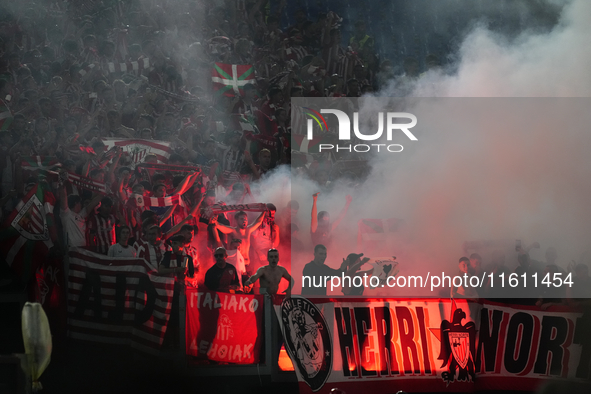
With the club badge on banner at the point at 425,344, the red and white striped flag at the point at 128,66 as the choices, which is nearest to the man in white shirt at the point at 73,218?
the club badge on banner at the point at 425,344

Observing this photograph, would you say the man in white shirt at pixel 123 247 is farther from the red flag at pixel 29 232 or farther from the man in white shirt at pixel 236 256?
the man in white shirt at pixel 236 256

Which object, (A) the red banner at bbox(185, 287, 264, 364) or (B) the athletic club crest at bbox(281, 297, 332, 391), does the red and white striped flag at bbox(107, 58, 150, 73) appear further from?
(B) the athletic club crest at bbox(281, 297, 332, 391)

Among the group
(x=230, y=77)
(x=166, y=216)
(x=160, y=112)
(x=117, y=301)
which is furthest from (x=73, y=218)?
(x=230, y=77)

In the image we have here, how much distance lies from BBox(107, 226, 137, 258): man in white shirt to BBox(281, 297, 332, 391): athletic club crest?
141 cm

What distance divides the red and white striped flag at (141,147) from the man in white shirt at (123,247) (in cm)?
128

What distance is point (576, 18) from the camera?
6.44m

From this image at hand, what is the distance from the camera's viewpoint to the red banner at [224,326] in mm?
3912

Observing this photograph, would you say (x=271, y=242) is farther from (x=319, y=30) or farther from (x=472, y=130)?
(x=319, y=30)

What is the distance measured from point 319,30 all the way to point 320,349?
4452 mm

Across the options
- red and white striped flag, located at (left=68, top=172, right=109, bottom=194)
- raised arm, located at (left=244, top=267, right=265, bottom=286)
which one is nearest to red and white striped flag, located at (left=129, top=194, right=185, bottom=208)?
red and white striped flag, located at (left=68, top=172, right=109, bottom=194)

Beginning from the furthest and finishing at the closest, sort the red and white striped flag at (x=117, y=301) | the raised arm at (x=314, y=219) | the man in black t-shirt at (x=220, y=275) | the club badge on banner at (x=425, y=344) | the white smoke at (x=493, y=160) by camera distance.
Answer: the white smoke at (x=493, y=160), the raised arm at (x=314, y=219), the man in black t-shirt at (x=220, y=275), the red and white striped flag at (x=117, y=301), the club badge on banner at (x=425, y=344)

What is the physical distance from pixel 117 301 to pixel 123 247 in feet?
1.96

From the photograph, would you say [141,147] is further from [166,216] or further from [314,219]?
[314,219]


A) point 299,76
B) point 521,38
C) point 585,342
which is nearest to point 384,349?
point 585,342
